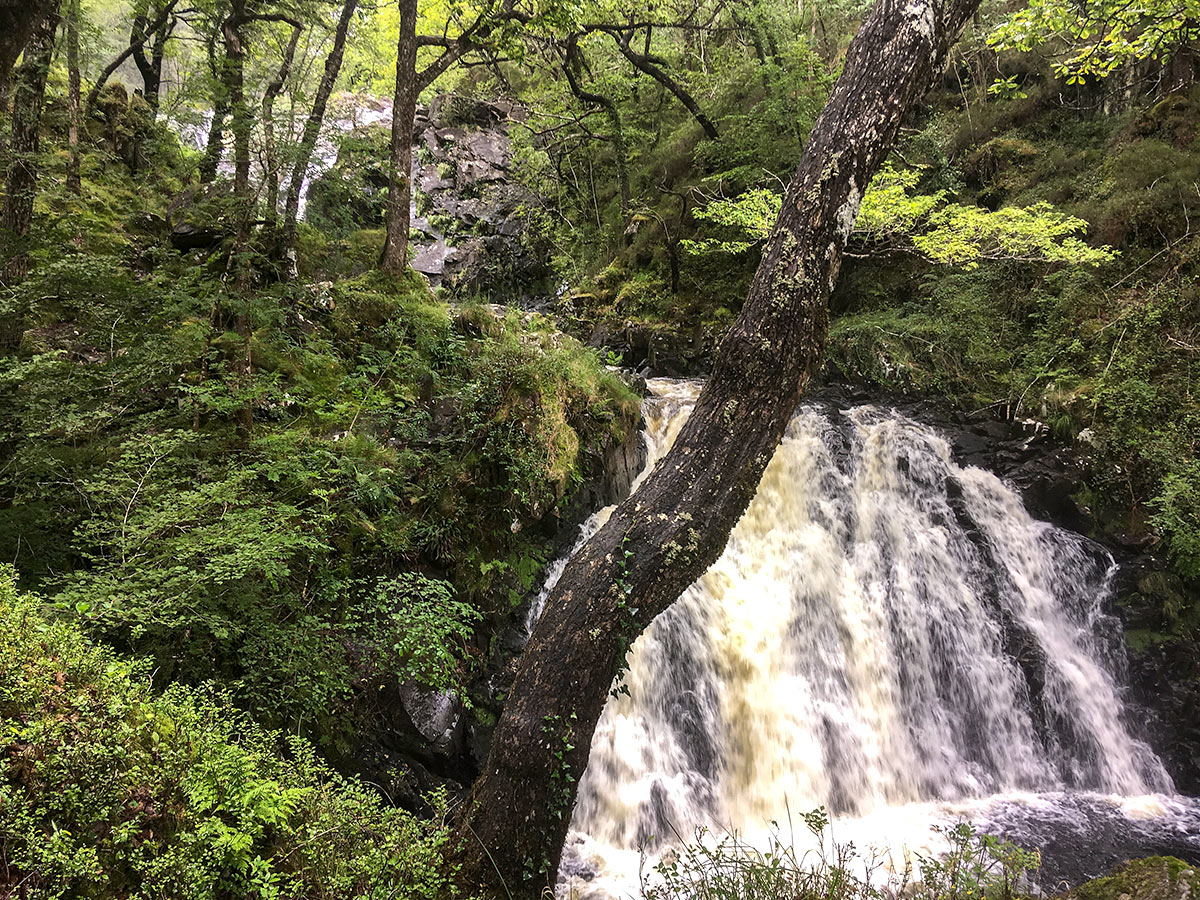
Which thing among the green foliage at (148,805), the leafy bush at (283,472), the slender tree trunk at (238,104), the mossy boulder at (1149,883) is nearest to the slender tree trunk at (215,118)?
the slender tree trunk at (238,104)

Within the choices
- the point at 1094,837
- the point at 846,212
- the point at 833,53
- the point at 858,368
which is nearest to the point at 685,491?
the point at 846,212

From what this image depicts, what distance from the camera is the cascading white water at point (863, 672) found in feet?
17.8

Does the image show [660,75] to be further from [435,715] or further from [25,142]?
[435,715]

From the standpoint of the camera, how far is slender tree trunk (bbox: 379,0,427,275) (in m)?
6.68

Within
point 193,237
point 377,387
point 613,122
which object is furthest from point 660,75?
point 377,387

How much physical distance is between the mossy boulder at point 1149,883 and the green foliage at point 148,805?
2.82 metres

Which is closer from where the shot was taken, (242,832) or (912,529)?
(242,832)

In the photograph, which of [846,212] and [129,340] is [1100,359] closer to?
[846,212]

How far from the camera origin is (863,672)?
644cm

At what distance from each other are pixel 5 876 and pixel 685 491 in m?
2.77

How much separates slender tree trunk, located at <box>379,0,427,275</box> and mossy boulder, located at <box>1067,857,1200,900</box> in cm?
793

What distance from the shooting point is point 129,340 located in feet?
13.5

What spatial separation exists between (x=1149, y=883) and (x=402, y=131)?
8.76 metres

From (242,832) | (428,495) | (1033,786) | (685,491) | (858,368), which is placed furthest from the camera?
(858,368)
